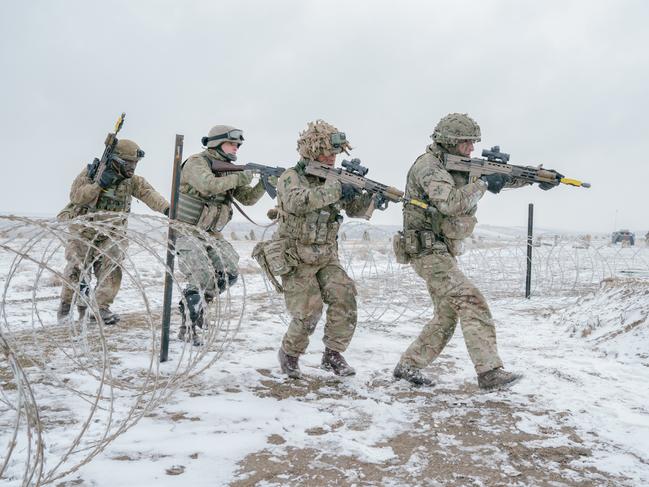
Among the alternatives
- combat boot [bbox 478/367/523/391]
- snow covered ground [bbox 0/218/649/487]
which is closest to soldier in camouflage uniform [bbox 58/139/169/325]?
snow covered ground [bbox 0/218/649/487]

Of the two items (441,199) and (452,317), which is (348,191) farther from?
(452,317)

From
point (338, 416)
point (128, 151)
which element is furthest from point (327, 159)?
point (128, 151)

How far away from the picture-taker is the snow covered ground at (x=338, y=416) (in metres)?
2.45

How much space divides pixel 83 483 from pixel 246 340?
3070 millimetres

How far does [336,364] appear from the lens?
414cm

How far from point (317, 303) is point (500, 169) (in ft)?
5.81

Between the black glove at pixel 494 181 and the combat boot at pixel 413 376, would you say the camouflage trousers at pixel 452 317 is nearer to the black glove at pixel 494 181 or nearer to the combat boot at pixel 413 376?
the combat boot at pixel 413 376

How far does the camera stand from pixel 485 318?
3.63 meters

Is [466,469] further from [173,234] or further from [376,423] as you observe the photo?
[173,234]

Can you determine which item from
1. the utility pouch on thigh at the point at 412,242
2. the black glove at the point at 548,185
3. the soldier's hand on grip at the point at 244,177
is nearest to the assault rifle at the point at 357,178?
the utility pouch on thigh at the point at 412,242

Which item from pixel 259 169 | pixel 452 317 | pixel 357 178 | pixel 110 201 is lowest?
pixel 452 317

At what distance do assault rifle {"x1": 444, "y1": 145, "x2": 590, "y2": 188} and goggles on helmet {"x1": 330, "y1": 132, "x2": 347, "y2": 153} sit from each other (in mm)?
810

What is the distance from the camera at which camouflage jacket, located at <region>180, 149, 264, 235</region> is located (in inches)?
185

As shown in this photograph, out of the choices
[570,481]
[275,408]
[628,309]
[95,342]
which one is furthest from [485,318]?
[95,342]
